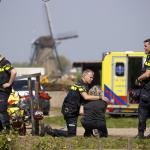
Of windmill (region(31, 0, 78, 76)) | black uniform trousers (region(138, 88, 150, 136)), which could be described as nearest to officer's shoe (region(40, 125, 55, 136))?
black uniform trousers (region(138, 88, 150, 136))

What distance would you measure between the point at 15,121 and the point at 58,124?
6286mm

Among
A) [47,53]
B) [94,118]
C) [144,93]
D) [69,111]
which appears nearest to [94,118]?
[94,118]

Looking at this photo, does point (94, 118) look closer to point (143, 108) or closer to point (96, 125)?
point (96, 125)

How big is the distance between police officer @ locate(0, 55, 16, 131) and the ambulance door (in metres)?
13.9

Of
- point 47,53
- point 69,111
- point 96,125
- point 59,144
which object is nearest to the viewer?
point 59,144

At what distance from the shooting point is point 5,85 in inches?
508

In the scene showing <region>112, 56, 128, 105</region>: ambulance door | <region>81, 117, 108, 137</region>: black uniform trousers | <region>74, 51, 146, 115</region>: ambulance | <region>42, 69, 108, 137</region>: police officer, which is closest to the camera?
<region>81, 117, 108, 137</region>: black uniform trousers

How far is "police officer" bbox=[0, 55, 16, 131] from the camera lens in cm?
1292

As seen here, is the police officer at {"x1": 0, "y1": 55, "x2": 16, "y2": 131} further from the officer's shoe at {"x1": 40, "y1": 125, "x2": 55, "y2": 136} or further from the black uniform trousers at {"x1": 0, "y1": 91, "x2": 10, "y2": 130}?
the officer's shoe at {"x1": 40, "y1": 125, "x2": 55, "y2": 136}

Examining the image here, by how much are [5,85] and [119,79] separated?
14279 mm

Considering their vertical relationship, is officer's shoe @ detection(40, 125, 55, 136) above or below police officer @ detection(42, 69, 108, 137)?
below

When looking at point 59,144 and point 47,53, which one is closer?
point 59,144

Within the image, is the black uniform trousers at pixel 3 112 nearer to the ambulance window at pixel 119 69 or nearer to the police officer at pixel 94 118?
the police officer at pixel 94 118

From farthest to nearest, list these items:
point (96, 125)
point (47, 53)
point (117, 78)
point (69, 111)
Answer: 1. point (47, 53)
2. point (117, 78)
3. point (69, 111)
4. point (96, 125)
